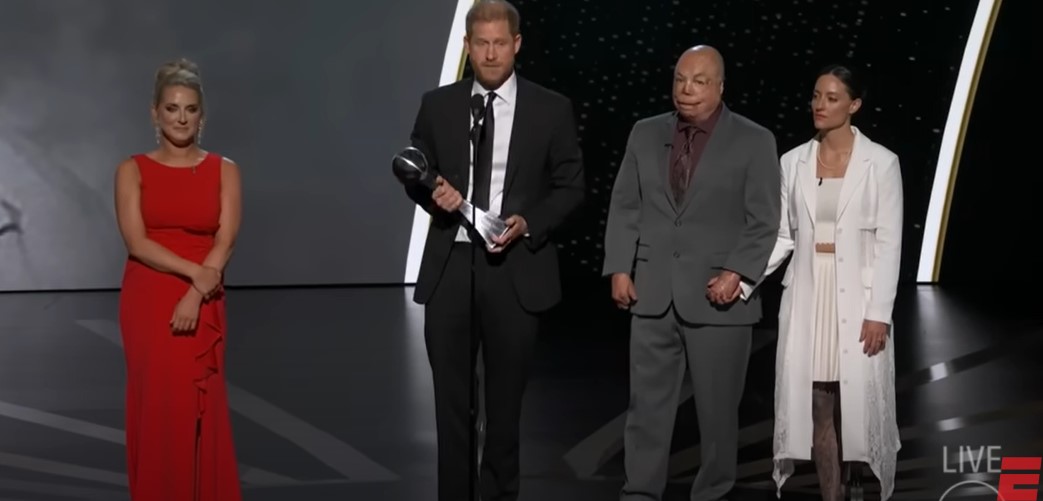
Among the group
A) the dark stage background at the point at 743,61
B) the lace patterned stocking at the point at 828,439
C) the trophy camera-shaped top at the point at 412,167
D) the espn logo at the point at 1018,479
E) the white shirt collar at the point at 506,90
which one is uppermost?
the dark stage background at the point at 743,61

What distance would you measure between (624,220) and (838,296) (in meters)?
0.59

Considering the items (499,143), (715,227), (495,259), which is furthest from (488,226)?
(715,227)

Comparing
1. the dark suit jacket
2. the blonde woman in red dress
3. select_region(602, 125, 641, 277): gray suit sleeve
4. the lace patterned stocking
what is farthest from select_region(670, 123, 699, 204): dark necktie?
the blonde woman in red dress

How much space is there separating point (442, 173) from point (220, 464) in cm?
87

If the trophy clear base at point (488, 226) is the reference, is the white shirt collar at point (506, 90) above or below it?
above

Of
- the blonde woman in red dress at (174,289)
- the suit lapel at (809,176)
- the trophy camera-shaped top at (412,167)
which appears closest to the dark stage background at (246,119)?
the suit lapel at (809,176)

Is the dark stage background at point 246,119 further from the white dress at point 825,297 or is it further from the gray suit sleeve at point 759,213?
the gray suit sleeve at point 759,213

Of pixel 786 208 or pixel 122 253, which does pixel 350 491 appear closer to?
pixel 786 208

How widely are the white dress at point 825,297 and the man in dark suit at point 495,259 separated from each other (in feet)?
2.32

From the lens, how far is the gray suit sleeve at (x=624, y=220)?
10.9ft

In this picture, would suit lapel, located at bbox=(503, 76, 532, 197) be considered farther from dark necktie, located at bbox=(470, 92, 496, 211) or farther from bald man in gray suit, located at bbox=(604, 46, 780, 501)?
bald man in gray suit, located at bbox=(604, 46, 780, 501)

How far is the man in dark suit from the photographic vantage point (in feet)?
10.1

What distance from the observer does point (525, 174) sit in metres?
3.09

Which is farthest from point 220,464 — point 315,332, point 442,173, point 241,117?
point 241,117
